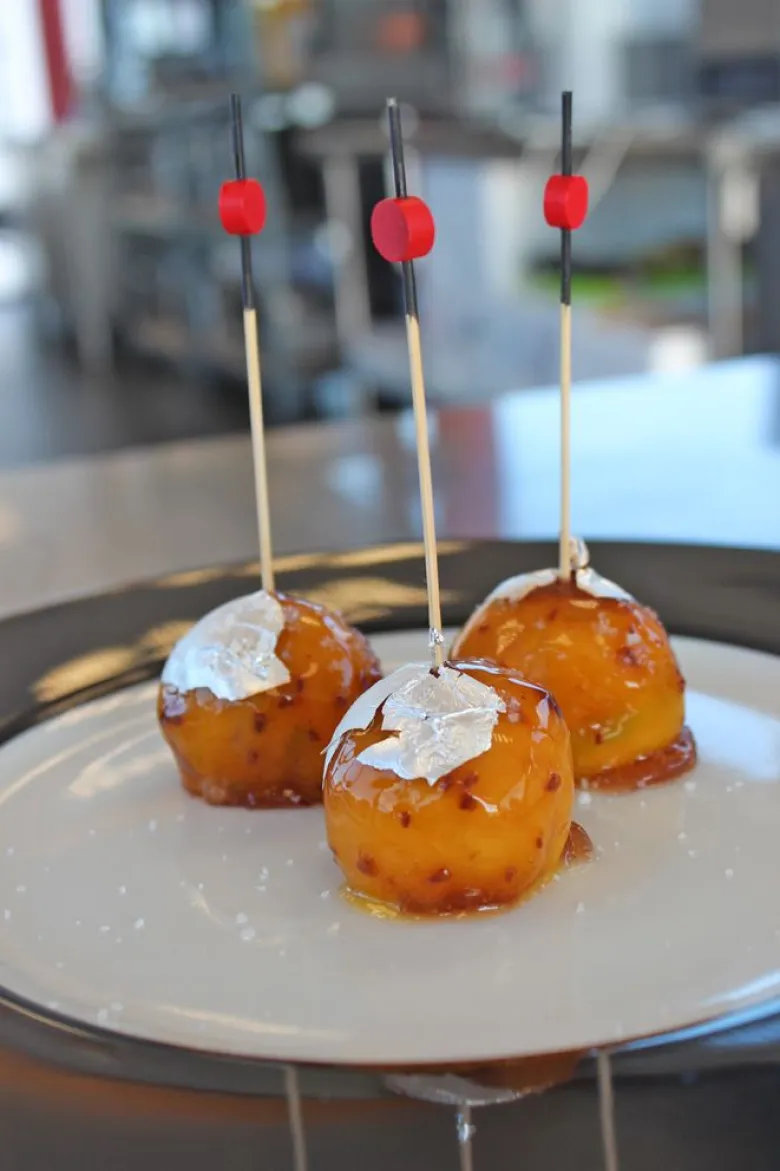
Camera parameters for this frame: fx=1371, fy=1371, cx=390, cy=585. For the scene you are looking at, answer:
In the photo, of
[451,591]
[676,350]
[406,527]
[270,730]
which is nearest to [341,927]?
[270,730]

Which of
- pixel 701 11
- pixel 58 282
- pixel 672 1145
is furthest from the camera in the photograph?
pixel 58 282

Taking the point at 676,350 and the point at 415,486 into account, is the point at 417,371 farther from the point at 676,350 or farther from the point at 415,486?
the point at 676,350

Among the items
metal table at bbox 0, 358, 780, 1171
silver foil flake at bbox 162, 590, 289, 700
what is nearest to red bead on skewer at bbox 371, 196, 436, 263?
silver foil flake at bbox 162, 590, 289, 700

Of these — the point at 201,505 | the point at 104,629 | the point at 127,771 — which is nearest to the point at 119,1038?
the point at 127,771

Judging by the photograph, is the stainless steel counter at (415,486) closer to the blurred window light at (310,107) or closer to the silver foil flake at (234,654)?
the silver foil flake at (234,654)

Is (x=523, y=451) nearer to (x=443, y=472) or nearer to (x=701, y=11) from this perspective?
(x=443, y=472)

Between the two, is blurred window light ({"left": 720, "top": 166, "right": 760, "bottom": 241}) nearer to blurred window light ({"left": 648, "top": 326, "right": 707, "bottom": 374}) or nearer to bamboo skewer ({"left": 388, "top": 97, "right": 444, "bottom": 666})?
blurred window light ({"left": 648, "top": 326, "right": 707, "bottom": 374})

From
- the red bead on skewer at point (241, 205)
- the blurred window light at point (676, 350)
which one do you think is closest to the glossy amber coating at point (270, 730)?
the red bead on skewer at point (241, 205)
